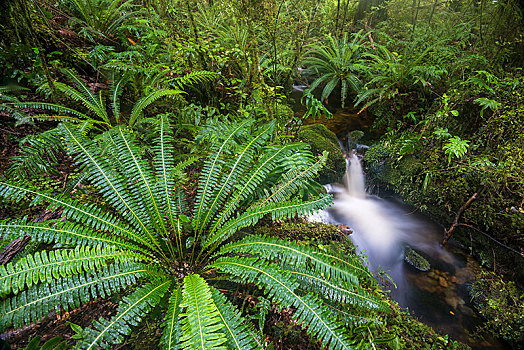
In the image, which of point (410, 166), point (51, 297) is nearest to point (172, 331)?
point (51, 297)

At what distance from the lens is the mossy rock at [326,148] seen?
420 centimetres

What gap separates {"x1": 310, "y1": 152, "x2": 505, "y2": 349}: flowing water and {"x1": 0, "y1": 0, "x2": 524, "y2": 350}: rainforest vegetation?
188 mm

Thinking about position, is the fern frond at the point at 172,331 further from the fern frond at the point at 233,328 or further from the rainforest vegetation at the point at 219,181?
the fern frond at the point at 233,328

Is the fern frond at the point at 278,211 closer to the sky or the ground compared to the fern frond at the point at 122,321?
closer to the sky

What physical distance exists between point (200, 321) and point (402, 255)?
3.53m

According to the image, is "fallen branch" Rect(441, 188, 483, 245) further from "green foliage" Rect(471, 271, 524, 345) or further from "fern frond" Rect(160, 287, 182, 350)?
"fern frond" Rect(160, 287, 182, 350)

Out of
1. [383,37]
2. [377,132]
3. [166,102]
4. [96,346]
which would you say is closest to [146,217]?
[96,346]

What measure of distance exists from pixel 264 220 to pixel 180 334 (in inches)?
58.9

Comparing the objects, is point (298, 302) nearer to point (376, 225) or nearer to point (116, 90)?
point (116, 90)

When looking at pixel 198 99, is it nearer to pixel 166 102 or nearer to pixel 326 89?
pixel 166 102

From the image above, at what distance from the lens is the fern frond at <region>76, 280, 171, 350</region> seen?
105cm

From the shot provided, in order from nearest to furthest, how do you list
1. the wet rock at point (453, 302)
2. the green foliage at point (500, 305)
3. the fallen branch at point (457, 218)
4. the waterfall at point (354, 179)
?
the green foliage at point (500, 305), the wet rock at point (453, 302), the fallen branch at point (457, 218), the waterfall at point (354, 179)

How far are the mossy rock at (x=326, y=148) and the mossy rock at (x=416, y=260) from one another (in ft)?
5.56

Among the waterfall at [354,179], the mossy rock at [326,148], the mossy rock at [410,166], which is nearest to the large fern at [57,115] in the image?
the mossy rock at [326,148]
